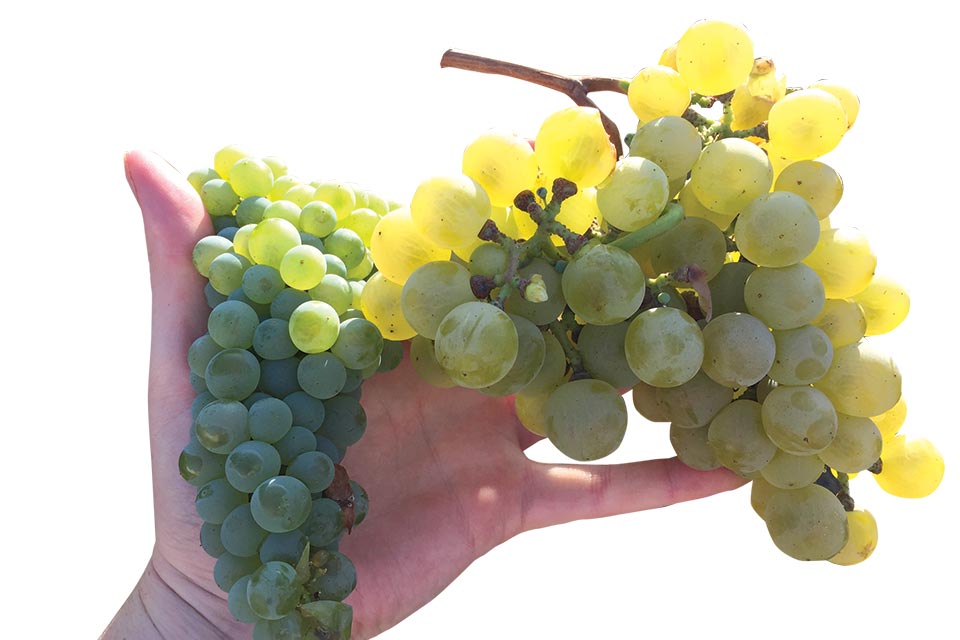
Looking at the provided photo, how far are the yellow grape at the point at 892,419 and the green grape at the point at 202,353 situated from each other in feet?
4.01

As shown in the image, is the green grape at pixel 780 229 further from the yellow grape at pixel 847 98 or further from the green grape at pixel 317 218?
the green grape at pixel 317 218

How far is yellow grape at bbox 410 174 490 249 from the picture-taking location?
0.93 metres

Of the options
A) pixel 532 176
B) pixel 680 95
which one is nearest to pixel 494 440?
pixel 532 176

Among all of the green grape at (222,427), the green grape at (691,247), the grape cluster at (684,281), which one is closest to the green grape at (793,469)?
the grape cluster at (684,281)

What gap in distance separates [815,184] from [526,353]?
55cm

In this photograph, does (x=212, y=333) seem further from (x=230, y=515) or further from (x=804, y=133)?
(x=804, y=133)

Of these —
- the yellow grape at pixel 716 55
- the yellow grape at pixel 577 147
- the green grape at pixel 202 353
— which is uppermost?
the yellow grape at pixel 716 55

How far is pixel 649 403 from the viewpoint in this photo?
114 centimetres

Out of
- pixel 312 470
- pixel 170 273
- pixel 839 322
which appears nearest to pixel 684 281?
pixel 839 322

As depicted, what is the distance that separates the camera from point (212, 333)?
1.07 m

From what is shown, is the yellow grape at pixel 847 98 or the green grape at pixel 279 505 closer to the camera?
the green grape at pixel 279 505

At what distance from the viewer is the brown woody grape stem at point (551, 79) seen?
4.15 feet

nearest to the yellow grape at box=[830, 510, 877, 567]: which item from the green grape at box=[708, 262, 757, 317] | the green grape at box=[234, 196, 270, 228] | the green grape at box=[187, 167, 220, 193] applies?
the green grape at box=[708, 262, 757, 317]

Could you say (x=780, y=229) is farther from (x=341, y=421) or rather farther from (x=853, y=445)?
(x=341, y=421)
